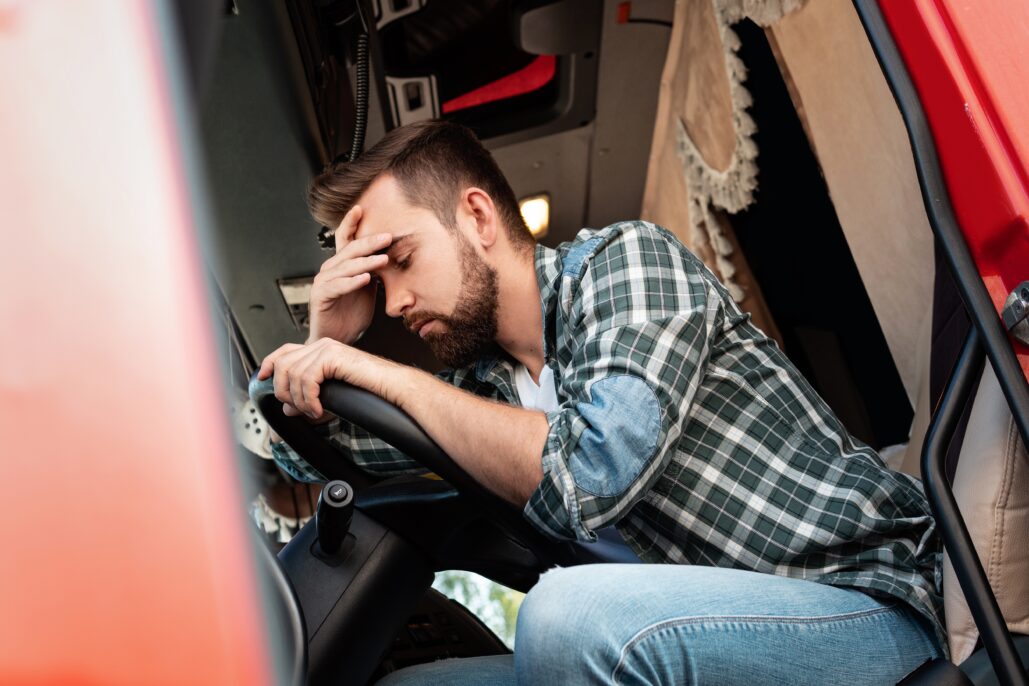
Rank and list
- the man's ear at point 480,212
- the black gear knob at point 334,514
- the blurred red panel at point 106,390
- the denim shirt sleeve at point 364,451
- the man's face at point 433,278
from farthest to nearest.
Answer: the man's ear at point 480,212, the man's face at point 433,278, the denim shirt sleeve at point 364,451, the black gear knob at point 334,514, the blurred red panel at point 106,390

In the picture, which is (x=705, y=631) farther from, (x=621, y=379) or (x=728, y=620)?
(x=621, y=379)

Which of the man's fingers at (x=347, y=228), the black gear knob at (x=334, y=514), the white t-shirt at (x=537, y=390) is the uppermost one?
the man's fingers at (x=347, y=228)

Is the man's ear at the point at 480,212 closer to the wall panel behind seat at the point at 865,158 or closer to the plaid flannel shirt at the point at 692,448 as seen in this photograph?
the plaid flannel shirt at the point at 692,448

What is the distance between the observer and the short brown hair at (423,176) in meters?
1.28

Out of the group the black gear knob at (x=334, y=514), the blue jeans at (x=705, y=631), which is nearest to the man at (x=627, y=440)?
the blue jeans at (x=705, y=631)

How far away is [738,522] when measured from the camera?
40.2 inches

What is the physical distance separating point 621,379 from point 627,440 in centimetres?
7

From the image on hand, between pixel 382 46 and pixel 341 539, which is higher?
pixel 382 46

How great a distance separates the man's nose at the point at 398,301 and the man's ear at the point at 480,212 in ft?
0.57

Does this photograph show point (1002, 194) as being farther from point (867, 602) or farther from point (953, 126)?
point (867, 602)

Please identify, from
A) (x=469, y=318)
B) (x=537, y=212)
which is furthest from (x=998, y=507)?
(x=537, y=212)

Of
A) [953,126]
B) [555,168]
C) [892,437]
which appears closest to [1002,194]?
[953,126]

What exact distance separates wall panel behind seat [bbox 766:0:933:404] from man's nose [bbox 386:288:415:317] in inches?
29.6

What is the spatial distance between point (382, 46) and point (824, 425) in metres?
1.21
